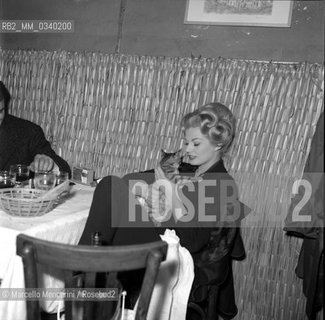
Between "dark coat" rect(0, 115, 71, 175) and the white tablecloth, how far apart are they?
0.71 meters

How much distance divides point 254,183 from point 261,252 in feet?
1.05

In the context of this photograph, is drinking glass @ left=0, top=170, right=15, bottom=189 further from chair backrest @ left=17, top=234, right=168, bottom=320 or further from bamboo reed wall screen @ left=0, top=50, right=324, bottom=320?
chair backrest @ left=17, top=234, right=168, bottom=320

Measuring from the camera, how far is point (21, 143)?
2.43 metres

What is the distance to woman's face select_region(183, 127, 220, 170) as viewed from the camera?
1.92 meters

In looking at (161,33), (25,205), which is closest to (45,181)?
(25,205)

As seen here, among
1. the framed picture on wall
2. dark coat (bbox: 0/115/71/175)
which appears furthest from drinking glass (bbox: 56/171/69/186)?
the framed picture on wall

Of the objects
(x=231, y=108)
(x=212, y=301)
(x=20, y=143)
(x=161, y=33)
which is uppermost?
(x=161, y=33)

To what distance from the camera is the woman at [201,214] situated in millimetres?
1714

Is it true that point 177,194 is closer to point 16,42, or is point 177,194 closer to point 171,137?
point 171,137

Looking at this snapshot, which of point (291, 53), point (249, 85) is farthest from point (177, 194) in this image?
point (291, 53)

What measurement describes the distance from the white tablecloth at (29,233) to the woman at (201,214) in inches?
2.4

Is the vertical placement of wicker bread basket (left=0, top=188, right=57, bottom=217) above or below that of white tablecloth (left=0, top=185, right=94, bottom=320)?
above

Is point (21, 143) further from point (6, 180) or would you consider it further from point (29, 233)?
point (29, 233)

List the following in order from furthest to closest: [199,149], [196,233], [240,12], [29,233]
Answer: [240,12], [199,149], [196,233], [29,233]
